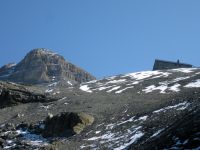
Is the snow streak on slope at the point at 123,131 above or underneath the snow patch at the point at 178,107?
underneath

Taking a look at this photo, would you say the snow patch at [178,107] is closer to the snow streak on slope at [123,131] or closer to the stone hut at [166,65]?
the snow streak on slope at [123,131]

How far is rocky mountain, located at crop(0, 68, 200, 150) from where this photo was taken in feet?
116

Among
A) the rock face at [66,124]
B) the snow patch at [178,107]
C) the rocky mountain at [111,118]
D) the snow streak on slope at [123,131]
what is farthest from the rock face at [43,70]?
the snow patch at [178,107]

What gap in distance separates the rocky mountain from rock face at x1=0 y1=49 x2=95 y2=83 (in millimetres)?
55172

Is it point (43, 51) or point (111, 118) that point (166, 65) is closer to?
point (43, 51)

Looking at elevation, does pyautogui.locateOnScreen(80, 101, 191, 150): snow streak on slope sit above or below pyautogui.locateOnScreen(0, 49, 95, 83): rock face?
below

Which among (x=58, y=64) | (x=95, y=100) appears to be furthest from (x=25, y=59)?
(x=95, y=100)

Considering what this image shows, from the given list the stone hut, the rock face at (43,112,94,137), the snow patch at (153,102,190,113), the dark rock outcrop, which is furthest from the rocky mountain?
the stone hut

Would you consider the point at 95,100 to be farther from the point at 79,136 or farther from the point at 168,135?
the point at 168,135

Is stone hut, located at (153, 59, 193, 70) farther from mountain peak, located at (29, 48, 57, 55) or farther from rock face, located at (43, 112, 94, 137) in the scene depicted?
rock face, located at (43, 112, 94, 137)

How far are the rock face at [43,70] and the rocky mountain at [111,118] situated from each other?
55172 mm

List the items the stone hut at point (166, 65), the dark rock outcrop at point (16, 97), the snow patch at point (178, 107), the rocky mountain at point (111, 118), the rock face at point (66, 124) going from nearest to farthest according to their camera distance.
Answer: the rocky mountain at point (111, 118) → the snow patch at point (178, 107) → the rock face at point (66, 124) → the dark rock outcrop at point (16, 97) → the stone hut at point (166, 65)

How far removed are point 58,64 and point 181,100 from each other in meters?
90.9

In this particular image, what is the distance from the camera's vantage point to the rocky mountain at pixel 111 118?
116 feet
